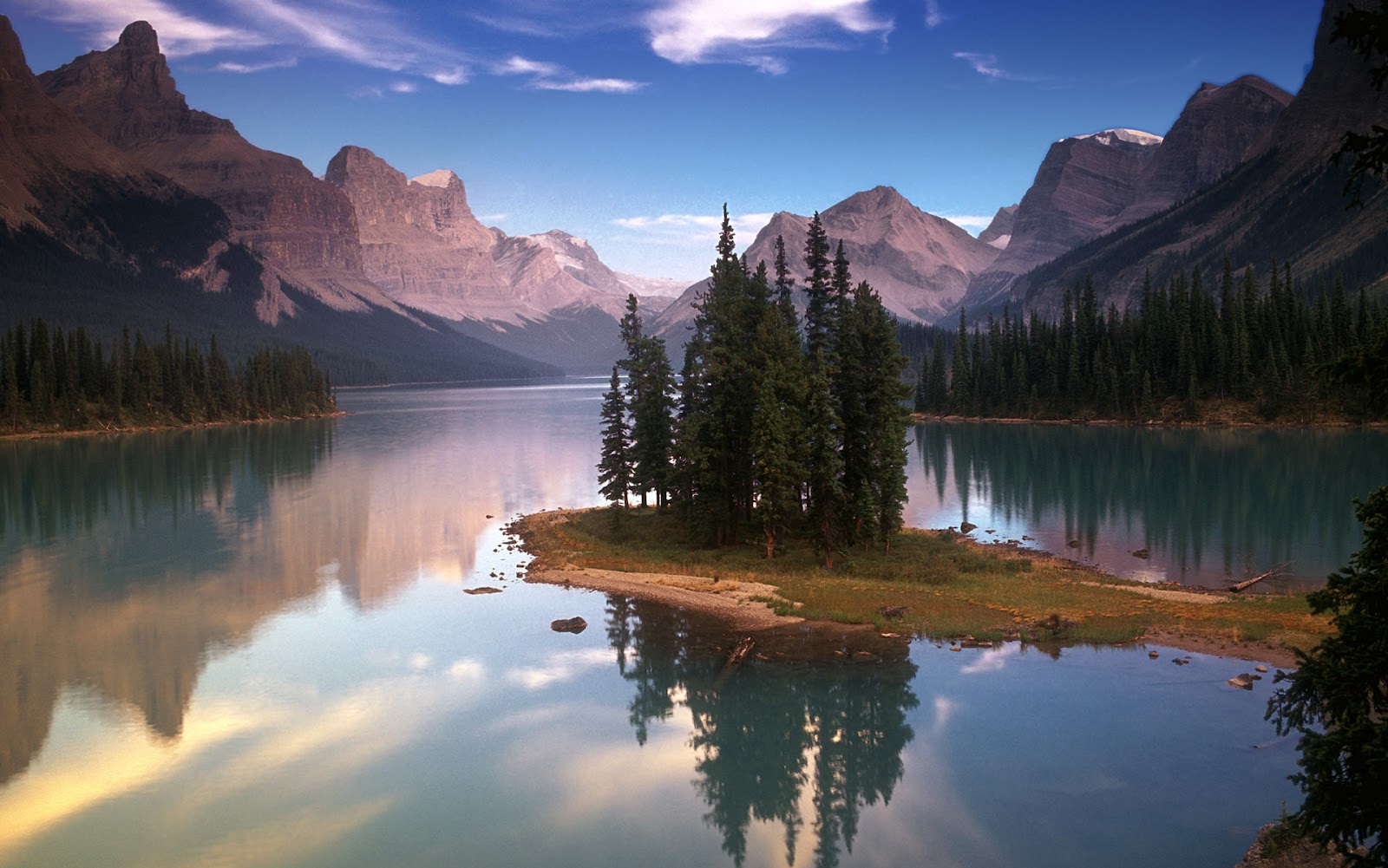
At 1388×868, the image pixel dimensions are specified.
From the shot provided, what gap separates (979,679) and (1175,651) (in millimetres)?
8842

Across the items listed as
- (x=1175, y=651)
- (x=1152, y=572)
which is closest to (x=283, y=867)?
(x=1175, y=651)

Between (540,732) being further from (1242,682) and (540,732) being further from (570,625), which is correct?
(1242,682)

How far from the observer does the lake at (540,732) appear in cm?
2506

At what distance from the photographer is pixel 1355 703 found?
14.6m

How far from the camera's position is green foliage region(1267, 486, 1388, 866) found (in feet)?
45.8

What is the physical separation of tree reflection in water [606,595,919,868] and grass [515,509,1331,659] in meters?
4.79

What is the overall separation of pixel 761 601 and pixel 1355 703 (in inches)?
1331

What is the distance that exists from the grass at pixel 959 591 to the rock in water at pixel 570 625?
987 centimetres

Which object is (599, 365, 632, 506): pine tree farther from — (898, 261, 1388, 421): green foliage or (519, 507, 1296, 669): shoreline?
(898, 261, 1388, 421): green foliage

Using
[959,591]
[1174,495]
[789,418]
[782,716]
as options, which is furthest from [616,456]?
[1174,495]

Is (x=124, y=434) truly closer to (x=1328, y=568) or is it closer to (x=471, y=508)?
(x=471, y=508)

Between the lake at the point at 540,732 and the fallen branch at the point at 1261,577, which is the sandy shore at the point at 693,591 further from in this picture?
the fallen branch at the point at 1261,577

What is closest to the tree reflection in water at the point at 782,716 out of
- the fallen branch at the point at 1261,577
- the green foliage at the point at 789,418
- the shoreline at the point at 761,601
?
the shoreline at the point at 761,601

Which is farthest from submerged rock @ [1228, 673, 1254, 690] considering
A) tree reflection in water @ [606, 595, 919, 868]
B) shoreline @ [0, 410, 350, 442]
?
shoreline @ [0, 410, 350, 442]
